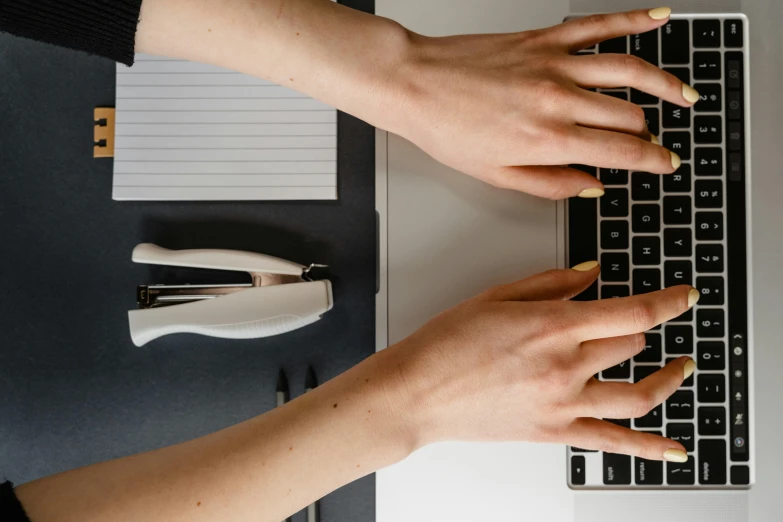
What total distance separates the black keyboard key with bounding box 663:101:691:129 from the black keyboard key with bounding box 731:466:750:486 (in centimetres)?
41

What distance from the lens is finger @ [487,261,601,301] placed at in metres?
0.57

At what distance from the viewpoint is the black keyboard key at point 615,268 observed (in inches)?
24.5

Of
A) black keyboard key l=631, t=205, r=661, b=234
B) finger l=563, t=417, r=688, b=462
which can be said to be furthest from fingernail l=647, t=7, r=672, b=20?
finger l=563, t=417, r=688, b=462

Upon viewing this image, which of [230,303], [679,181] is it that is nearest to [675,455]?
[679,181]

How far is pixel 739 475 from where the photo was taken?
63cm

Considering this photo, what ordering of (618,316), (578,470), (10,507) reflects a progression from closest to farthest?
(10,507)
(618,316)
(578,470)

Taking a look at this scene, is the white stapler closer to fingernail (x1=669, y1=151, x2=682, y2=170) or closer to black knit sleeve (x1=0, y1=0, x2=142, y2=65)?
black knit sleeve (x1=0, y1=0, x2=142, y2=65)

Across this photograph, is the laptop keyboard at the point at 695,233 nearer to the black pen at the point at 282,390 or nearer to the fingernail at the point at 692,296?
the fingernail at the point at 692,296

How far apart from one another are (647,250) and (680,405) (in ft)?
0.61

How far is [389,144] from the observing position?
0.65 meters

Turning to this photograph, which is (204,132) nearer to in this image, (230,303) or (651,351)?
(230,303)

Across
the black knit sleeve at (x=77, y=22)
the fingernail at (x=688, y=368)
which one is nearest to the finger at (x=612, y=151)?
the fingernail at (x=688, y=368)

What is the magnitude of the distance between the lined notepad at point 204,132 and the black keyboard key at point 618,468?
0.50 meters

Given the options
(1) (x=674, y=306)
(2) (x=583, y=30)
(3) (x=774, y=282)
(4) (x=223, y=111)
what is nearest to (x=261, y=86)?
(4) (x=223, y=111)
